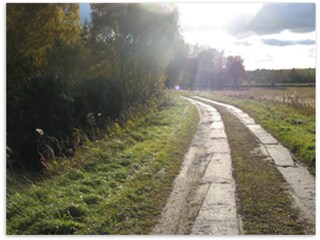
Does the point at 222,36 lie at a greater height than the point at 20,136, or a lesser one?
greater

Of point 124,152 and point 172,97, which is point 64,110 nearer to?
point 124,152

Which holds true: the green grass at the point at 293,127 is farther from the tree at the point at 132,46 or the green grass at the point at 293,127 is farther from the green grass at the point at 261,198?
the tree at the point at 132,46

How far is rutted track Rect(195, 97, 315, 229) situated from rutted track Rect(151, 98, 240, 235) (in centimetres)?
85

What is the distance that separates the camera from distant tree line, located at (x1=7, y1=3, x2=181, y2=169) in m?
7.38

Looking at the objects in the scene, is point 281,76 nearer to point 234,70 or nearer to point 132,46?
point 234,70

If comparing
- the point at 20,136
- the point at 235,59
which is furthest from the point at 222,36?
the point at 20,136

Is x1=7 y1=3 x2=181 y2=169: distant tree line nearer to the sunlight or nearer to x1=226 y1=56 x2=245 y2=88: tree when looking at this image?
the sunlight

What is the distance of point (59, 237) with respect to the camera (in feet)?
15.3

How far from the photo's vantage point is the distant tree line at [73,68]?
7383 mm

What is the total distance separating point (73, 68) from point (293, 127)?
675 centimetres

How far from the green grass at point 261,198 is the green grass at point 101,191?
3.69 ft

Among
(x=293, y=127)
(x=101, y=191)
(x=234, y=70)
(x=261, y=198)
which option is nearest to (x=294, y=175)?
(x=261, y=198)

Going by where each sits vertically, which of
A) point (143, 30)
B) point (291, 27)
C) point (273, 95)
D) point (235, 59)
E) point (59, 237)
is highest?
point (143, 30)

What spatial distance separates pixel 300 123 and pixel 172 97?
34.7ft
